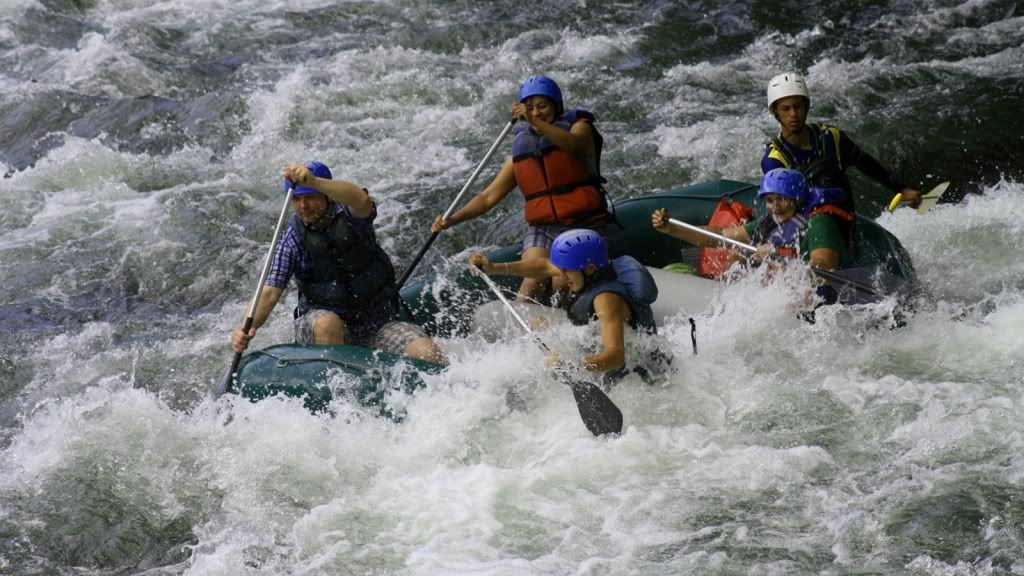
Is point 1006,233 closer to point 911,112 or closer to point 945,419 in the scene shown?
point 911,112

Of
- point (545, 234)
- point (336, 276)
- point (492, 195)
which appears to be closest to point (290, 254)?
point (336, 276)

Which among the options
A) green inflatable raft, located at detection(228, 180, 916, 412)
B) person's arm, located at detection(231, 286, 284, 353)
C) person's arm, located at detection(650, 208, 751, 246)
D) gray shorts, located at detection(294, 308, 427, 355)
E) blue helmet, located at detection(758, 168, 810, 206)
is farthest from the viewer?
person's arm, located at detection(650, 208, 751, 246)

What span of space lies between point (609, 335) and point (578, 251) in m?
0.40

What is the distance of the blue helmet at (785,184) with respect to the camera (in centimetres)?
661

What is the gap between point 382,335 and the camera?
6488mm

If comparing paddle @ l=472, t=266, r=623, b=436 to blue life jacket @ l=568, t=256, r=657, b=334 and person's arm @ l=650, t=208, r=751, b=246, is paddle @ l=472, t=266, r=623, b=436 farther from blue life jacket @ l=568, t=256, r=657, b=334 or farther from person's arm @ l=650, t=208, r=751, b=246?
person's arm @ l=650, t=208, r=751, b=246

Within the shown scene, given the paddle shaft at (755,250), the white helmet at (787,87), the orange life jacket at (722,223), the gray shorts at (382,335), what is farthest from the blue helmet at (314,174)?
the white helmet at (787,87)

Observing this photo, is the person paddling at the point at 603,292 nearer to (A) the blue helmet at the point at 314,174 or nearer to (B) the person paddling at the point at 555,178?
(B) the person paddling at the point at 555,178

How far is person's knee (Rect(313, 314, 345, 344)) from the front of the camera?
A: 6352mm

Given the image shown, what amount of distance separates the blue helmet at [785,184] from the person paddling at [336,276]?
186 centimetres

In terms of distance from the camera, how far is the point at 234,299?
8.73 m

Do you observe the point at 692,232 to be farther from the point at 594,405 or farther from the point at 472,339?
the point at 594,405

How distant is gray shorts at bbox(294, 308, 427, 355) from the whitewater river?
12.0 inches

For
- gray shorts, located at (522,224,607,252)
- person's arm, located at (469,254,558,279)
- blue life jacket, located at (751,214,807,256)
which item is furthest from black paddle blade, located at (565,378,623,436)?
blue life jacket, located at (751,214,807,256)
